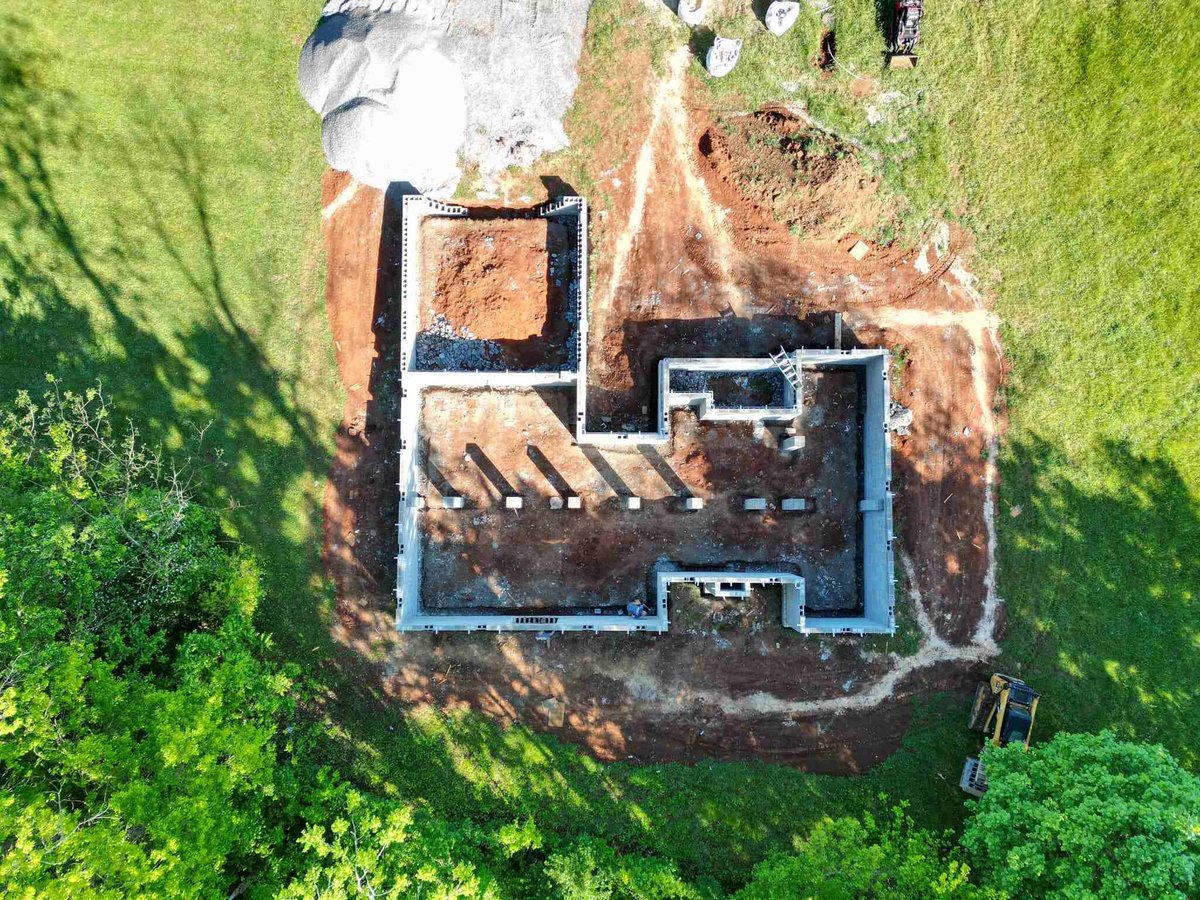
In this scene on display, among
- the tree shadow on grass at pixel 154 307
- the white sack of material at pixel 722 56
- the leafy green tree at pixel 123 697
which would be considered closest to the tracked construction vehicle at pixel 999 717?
the leafy green tree at pixel 123 697

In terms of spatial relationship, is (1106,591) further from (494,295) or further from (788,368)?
(494,295)

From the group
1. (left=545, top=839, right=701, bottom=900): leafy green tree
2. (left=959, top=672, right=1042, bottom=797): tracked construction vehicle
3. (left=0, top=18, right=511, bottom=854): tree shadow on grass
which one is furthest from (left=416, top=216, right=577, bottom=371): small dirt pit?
(left=959, top=672, right=1042, bottom=797): tracked construction vehicle

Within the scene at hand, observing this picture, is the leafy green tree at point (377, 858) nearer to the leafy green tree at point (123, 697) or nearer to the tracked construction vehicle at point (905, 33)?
the leafy green tree at point (123, 697)

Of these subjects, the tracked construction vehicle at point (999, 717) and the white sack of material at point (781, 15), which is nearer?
the tracked construction vehicle at point (999, 717)

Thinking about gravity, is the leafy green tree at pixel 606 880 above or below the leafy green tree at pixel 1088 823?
below

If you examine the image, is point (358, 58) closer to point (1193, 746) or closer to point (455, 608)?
point (455, 608)

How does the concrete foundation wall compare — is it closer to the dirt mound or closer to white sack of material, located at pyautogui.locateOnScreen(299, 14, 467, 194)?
white sack of material, located at pyautogui.locateOnScreen(299, 14, 467, 194)

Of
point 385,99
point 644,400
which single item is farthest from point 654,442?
point 385,99
